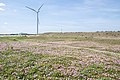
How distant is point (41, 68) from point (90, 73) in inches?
144

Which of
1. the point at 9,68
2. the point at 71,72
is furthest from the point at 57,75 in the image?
the point at 9,68

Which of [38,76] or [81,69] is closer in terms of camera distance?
[38,76]

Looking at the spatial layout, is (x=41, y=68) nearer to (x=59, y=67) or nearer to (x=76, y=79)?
(x=59, y=67)

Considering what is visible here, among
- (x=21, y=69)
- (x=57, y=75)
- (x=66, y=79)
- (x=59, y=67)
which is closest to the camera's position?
(x=66, y=79)

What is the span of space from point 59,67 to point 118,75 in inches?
178

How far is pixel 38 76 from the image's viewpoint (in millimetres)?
13984

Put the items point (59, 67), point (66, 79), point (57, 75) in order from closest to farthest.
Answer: point (66, 79), point (57, 75), point (59, 67)

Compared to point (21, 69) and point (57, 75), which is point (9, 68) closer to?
point (21, 69)

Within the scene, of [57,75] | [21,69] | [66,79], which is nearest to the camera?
[66,79]

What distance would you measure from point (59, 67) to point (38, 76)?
3152mm

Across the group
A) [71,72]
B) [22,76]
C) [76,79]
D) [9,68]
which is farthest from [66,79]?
[9,68]

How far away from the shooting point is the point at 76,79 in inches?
534

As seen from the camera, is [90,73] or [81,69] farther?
[81,69]

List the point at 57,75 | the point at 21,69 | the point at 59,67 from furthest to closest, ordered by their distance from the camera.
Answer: the point at 59,67, the point at 21,69, the point at 57,75
